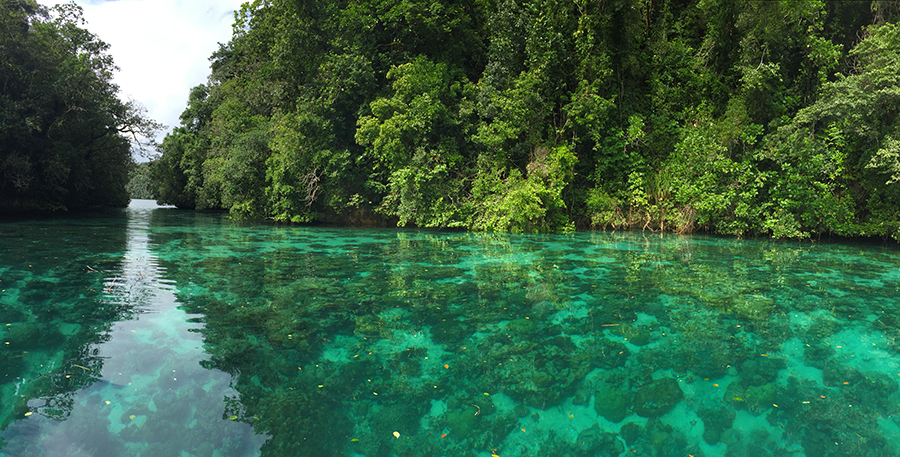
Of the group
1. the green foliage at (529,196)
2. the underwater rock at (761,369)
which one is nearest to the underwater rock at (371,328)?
the underwater rock at (761,369)

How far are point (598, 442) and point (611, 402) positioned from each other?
63 centimetres

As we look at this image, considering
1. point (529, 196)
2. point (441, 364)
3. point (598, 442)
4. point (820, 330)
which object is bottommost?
point (598, 442)

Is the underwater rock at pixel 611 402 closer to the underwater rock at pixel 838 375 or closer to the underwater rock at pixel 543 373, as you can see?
the underwater rock at pixel 543 373

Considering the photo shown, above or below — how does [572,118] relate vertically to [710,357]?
above

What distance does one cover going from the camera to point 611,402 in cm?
391

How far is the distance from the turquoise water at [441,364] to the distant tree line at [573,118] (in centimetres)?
1093

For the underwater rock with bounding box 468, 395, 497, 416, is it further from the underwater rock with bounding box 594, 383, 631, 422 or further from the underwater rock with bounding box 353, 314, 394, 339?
the underwater rock with bounding box 353, 314, 394, 339

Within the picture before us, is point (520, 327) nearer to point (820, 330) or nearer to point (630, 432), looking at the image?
point (630, 432)

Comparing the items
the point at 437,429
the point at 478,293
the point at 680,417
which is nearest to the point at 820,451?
the point at 680,417

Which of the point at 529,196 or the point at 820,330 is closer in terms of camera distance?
the point at 820,330

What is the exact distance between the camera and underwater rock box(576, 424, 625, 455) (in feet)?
10.7

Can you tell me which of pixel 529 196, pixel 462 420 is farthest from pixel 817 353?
pixel 529 196

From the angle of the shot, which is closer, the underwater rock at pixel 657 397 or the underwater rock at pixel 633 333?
the underwater rock at pixel 657 397

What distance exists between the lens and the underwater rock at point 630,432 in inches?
133
